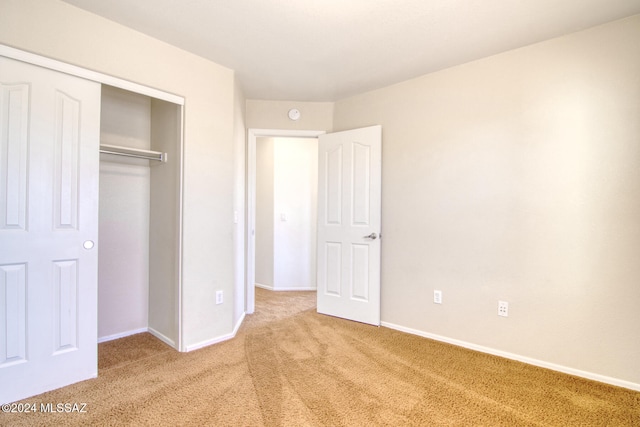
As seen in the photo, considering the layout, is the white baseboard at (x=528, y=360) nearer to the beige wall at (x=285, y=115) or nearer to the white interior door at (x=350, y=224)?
the white interior door at (x=350, y=224)

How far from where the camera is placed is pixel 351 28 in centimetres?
216

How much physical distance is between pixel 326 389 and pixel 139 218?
86.1 inches

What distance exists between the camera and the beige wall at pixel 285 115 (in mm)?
3547

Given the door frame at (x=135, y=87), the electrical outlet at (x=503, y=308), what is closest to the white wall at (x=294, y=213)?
the door frame at (x=135, y=87)

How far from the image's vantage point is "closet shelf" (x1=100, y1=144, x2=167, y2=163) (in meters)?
2.37

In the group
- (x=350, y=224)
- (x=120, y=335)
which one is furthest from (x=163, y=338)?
(x=350, y=224)

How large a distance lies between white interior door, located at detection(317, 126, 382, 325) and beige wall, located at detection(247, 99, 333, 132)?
0.21 m

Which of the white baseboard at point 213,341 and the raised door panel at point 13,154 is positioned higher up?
the raised door panel at point 13,154

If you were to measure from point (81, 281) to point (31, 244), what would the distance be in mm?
352

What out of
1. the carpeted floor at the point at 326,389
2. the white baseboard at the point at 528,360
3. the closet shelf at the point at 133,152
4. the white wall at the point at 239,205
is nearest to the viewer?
the carpeted floor at the point at 326,389

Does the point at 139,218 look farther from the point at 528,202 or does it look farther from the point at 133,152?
the point at 528,202

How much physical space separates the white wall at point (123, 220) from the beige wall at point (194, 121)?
63 cm

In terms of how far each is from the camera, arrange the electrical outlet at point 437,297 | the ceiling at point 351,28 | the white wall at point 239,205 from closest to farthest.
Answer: the ceiling at point 351,28 → the electrical outlet at point 437,297 → the white wall at point 239,205

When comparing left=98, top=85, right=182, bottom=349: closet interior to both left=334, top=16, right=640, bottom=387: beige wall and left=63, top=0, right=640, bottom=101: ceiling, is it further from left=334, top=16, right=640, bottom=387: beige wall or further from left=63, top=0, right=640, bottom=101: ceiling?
left=334, top=16, right=640, bottom=387: beige wall
